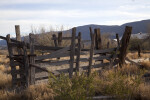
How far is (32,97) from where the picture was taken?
18.9 ft

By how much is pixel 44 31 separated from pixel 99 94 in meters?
29.2


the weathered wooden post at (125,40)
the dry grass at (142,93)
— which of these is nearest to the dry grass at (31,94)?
the dry grass at (142,93)

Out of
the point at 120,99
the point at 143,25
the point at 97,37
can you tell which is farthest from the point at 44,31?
the point at 143,25

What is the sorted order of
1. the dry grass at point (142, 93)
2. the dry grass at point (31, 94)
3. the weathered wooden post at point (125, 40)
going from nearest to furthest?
the dry grass at point (142, 93), the dry grass at point (31, 94), the weathered wooden post at point (125, 40)

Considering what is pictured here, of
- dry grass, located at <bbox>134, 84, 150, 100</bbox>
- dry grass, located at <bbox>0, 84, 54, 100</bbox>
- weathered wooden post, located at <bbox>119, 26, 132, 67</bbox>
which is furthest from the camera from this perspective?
weathered wooden post, located at <bbox>119, 26, 132, 67</bbox>

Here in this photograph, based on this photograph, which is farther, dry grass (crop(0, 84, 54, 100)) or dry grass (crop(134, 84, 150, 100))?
dry grass (crop(0, 84, 54, 100))

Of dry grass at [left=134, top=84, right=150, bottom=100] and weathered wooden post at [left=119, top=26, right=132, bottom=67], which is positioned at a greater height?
weathered wooden post at [left=119, top=26, right=132, bottom=67]

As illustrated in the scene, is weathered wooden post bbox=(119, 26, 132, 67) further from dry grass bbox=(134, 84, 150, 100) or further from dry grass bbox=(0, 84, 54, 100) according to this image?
dry grass bbox=(0, 84, 54, 100)

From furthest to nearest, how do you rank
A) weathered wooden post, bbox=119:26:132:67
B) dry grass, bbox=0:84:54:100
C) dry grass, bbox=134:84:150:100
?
weathered wooden post, bbox=119:26:132:67 → dry grass, bbox=0:84:54:100 → dry grass, bbox=134:84:150:100

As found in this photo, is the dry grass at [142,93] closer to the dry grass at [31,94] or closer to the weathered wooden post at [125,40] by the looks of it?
the dry grass at [31,94]

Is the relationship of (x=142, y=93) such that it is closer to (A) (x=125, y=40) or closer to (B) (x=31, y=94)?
(B) (x=31, y=94)

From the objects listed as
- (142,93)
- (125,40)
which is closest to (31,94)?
(142,93)

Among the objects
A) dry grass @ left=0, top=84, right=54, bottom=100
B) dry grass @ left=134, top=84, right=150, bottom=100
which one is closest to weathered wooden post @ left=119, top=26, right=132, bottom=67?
dry grass @ left=134, top=84, right=150, bottom=100

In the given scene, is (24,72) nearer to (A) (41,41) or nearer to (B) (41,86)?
(B) (41,86)
